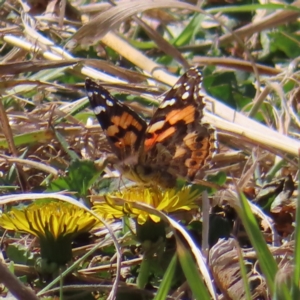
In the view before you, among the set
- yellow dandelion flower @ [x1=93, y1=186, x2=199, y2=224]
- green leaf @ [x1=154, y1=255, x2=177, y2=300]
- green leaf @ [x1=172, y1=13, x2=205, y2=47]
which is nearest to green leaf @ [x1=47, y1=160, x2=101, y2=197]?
yellow dandelion flower @ [x1=93, y1=186, x2=199, y2=224]

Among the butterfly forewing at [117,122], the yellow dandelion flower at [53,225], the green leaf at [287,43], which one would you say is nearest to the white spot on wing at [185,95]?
the butterfly forewing at [117,122]

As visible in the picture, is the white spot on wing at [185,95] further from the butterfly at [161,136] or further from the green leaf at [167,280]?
the green leaf at [167,280]

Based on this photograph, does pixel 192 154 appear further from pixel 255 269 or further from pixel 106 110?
pixel 255 269

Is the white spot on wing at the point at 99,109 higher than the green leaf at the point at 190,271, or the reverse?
the green leaf at the point at 190,271

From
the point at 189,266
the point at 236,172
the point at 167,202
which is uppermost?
the point at 189,266

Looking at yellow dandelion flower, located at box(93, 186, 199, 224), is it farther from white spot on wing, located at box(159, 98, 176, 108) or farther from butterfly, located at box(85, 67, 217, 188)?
white spot on wing, located at box(159, 98, 176, 108)

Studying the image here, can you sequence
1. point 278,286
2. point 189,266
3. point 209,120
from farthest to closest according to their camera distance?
1. point 209,120
2. point 189,266
3. point 278,286

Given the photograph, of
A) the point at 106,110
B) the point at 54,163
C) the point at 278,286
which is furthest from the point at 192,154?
the point at 278,286
